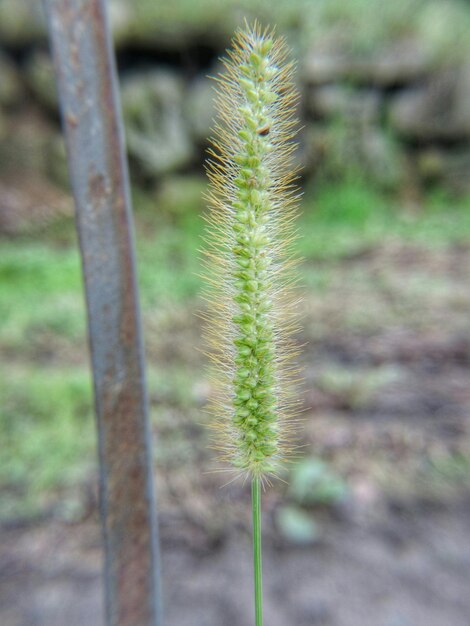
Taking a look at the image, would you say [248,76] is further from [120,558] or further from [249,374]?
[120,558]

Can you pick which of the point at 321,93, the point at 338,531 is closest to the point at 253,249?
Result: the point at 338,531

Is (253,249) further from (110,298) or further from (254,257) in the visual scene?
(110,298)

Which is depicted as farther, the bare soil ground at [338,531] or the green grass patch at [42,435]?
the green grass patch at [42,435]

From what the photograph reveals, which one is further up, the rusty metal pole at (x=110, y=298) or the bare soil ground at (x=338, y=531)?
the rusty metal pole at (x=110, y=298)

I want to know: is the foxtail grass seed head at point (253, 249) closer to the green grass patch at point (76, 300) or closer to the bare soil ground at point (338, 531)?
the green grass patch at point (76, 300)

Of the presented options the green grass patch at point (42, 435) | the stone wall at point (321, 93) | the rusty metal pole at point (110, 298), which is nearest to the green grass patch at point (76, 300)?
the green grass patch at point (42, 435)

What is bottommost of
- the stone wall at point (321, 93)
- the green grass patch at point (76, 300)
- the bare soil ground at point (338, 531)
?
the bare soil ground at point (338, 531)
